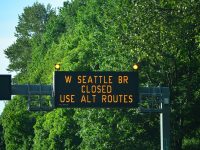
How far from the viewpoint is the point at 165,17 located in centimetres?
3584

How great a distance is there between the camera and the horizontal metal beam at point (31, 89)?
1382 inches

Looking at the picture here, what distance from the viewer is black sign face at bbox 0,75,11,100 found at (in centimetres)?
3416

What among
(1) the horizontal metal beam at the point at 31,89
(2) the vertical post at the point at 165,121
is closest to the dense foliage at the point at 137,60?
(2) the vertical post at the point at 165,121

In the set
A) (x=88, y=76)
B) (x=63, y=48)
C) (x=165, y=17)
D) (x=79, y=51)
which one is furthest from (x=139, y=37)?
(x=63, y=48)

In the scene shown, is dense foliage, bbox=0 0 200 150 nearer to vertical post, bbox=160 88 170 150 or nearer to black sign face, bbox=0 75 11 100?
vertical post, bbox=160 88 170 150

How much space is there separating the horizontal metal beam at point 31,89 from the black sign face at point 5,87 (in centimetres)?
57

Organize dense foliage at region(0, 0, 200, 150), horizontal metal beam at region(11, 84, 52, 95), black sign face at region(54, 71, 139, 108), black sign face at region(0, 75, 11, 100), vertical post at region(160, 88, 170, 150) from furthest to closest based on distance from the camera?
dense foliage at region(0, 0, 200, 150) → vertical post at region(160, 88, 170, 150) → horizontal metal beam at region(11, 84, 52, 95) → black sign face at region(0, 75, 11, 100) → black sign face at region(54, 71, 139, 108)

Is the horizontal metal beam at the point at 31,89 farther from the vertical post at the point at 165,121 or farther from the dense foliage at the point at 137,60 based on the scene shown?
the vertical post at the point at 165,121

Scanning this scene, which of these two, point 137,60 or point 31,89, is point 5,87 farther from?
point 137,60

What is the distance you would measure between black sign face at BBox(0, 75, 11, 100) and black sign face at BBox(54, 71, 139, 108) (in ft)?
6.97

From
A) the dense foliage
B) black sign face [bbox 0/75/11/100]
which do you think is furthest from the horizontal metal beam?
the dense foliage

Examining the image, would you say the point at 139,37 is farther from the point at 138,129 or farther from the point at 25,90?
the point at 138,129

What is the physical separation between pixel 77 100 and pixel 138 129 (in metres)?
14.5

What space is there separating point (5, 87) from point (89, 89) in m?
3.83
